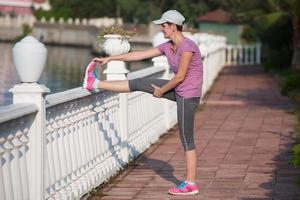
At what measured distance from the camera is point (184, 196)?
8.30 meters

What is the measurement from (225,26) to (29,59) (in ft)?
169

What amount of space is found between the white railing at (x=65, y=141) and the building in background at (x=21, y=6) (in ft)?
309

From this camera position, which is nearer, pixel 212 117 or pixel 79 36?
pixel 212 117

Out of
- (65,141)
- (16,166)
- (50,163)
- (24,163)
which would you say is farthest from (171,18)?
(16,166)

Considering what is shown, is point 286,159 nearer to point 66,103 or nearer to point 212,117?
point 66,103

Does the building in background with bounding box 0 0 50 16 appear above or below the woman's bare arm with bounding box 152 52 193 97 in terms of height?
below

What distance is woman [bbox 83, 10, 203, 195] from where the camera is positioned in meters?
7.94

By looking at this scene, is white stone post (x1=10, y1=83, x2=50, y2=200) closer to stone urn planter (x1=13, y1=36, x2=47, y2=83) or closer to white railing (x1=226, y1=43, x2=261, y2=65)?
stone urn planter (x1=13, y1=36, x2=47, y2=83)

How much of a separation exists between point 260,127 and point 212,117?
1947 mm

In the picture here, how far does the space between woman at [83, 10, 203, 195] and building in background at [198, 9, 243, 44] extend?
157 feet

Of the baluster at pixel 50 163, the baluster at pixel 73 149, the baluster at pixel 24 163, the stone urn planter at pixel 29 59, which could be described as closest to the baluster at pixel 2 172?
the baluster at pixel 24 163

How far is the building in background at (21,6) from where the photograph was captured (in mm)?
104000

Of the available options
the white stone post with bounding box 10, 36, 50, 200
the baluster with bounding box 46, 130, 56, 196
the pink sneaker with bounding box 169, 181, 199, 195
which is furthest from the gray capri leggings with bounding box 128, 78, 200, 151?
the white stone post with bounding box 10, 36, 50, 200

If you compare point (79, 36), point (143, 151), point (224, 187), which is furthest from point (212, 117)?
point (79, 36)
